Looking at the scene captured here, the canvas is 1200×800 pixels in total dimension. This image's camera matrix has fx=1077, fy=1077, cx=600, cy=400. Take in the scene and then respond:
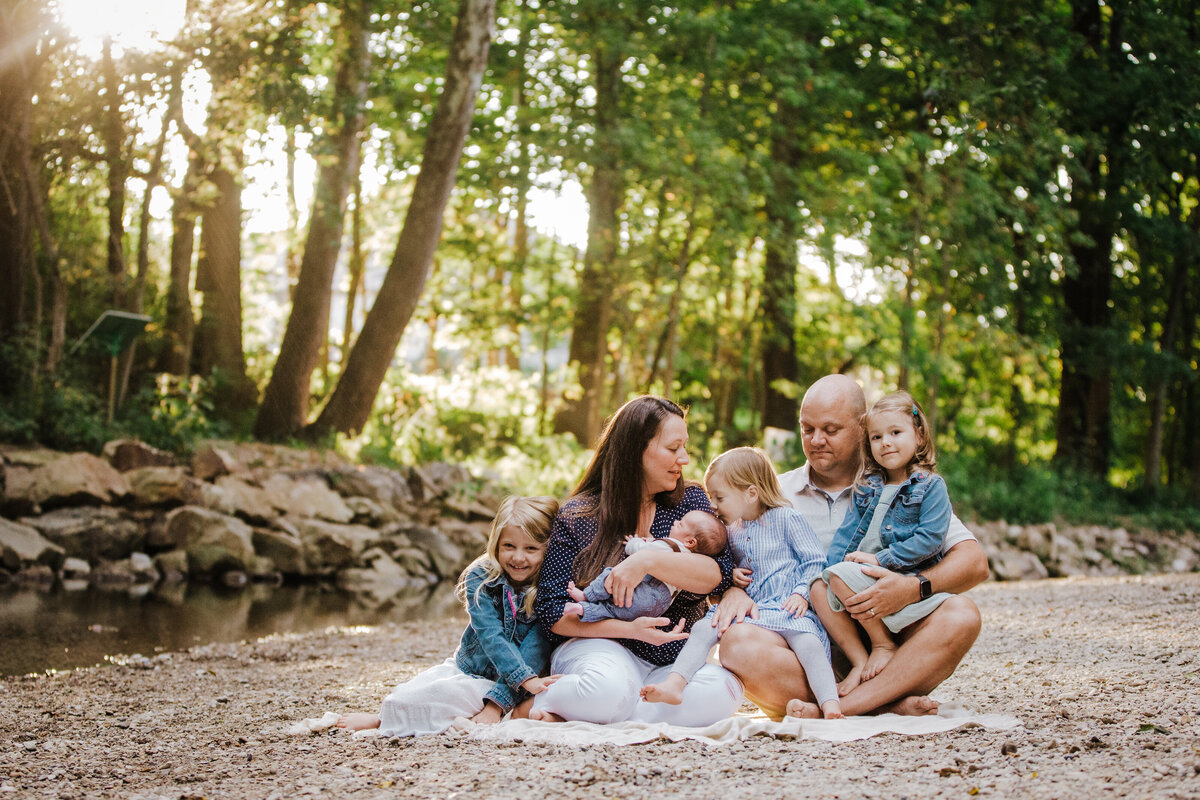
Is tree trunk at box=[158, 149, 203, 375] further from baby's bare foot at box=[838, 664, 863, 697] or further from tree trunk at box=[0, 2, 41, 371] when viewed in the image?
baby's bare foot at box=[838, 664, 863, 697]

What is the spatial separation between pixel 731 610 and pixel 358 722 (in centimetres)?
154

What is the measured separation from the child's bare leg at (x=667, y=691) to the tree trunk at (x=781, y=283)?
13.3 m

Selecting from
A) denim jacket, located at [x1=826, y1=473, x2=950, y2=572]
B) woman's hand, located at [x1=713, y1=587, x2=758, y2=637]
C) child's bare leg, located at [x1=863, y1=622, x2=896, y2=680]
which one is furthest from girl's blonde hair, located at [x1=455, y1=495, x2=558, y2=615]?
child's bare leg, located at [x1=863, y1=622, x2=896, y2=680]

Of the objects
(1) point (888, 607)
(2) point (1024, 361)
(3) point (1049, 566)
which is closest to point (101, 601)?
(1) point (888, 607)

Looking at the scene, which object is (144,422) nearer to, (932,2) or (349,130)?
(349,130)

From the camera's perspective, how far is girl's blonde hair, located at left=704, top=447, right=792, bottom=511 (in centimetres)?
428

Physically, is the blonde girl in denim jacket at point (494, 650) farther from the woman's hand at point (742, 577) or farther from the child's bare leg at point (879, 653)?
the child's bare leg at point (879, 653)

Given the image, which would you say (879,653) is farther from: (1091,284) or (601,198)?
(1091,284)

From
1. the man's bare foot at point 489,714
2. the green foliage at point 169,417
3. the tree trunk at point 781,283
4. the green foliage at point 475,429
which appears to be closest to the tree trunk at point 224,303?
the green foliage at point 169,417

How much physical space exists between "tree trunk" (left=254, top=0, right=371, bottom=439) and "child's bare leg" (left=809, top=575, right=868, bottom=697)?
12739mm

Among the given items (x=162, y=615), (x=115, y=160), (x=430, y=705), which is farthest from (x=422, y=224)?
(x=430, y=705)

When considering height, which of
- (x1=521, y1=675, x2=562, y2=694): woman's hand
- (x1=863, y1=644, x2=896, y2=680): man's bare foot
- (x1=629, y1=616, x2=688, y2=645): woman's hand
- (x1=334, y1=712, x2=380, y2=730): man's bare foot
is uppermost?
(x1=629, y1=616, x2=688, y2=645): woman's hand

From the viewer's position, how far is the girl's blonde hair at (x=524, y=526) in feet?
14.2

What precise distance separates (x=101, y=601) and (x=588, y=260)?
10.3m
